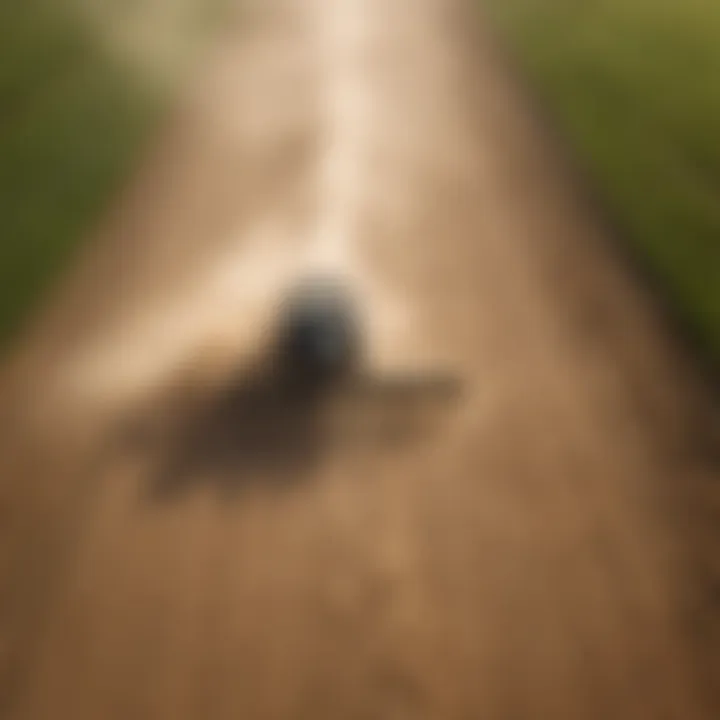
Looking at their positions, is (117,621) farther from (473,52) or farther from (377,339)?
(473,52)

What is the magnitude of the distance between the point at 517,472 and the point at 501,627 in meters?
0.63

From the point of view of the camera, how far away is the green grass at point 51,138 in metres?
4.18

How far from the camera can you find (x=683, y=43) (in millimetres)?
4598

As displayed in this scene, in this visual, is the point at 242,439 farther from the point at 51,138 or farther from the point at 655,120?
the point at 655,120

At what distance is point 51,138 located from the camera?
183 inches

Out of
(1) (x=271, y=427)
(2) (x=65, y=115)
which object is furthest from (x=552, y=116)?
(1) (x=271, y=427)

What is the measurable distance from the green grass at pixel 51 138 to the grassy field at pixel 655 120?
2.48 m

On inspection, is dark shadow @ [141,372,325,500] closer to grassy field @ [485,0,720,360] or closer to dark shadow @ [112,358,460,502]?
dark shadow @ [112,358,460,502]

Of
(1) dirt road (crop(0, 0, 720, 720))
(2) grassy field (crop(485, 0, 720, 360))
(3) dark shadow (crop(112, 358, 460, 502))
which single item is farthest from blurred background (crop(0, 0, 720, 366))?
(3) dark shadow (crop(112, 358, 460, 502))

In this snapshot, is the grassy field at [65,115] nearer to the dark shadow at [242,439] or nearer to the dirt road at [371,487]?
the dirt road at [371,487]

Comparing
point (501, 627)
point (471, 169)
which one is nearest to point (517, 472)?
point (501, 627)

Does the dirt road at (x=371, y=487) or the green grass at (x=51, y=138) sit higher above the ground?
the green grass at (x=51, y=138)

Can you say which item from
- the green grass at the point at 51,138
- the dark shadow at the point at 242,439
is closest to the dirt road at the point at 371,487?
the dark shadow at the point at 242,439

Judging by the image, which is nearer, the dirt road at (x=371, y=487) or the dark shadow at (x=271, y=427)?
the dirt road at (x=371, y=487)
